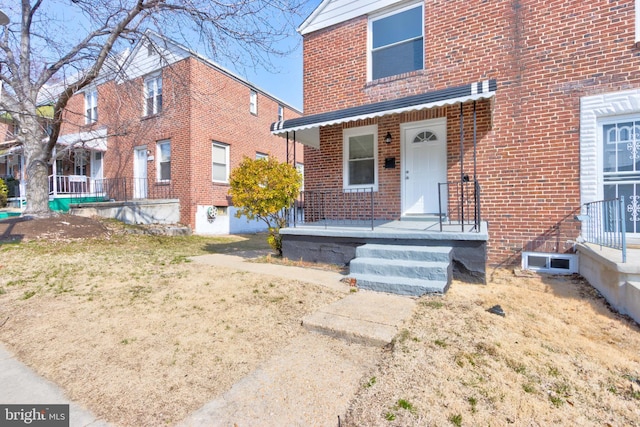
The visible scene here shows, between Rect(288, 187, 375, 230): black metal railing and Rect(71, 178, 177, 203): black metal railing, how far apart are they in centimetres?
687

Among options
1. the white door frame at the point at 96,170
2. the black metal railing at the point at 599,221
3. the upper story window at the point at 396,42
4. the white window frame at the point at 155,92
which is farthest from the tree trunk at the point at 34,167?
the black metal railing at the point at 599,221

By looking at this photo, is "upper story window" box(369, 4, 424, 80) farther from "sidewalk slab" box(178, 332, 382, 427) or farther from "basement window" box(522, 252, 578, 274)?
"sidewalk slab" box(178, 332, 382, 427)

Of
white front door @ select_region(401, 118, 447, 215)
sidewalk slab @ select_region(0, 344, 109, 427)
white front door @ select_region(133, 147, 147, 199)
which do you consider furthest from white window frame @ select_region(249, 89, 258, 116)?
sidewalk slab @ select_region(0, 344, 109, 427)

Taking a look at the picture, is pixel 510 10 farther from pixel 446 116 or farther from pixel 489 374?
pixel 489 374

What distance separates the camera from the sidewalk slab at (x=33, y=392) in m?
1.90

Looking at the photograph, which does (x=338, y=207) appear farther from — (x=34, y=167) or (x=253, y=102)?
(x=253, y=102)

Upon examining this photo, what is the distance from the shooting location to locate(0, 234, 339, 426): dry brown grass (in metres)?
2.18

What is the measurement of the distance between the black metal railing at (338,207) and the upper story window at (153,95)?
900 centimetres

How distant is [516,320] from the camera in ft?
11.1

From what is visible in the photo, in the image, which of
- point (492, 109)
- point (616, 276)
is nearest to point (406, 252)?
point (616, 276)

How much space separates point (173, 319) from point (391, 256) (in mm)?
3204

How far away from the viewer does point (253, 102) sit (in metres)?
15.2

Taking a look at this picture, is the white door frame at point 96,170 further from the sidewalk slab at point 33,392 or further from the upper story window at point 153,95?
the sidewalk slab at point 33,392

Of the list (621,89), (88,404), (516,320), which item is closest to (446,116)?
(621,89)
